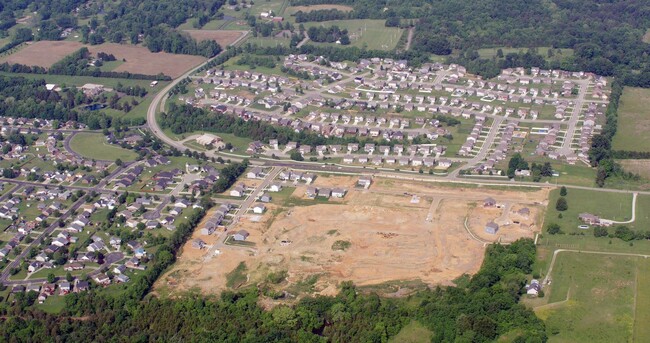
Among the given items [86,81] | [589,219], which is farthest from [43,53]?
[589,219]

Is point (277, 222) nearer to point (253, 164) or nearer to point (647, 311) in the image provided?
Result: point (253, 164)

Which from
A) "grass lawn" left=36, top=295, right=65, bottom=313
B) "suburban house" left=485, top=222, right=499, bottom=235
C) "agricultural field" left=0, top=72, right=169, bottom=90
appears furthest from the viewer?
"agricultural field" left=0, top=72, right=169, bottom=90

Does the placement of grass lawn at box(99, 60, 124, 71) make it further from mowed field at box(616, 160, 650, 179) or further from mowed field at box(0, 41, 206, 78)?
mowed field at box(616, 160, 650, 179)

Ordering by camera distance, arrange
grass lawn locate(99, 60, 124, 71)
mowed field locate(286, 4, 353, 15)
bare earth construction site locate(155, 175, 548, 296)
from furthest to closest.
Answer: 1. mowed field locate(286, 4, 353, 15)
2. grass lawn locate(99, 60, 124, 71)
3. bare earth construction site locate(155, 175, 548, 296)

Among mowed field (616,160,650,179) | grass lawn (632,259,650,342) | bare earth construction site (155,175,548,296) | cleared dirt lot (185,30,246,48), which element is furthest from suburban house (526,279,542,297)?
cleared dirt lot (185,30,246,48)

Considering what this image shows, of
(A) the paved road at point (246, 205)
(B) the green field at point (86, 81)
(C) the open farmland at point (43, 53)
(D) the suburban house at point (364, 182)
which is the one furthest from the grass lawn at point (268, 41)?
(D) the suburban house at point (364, 182)

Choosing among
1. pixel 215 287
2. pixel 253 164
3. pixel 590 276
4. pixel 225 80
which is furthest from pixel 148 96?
pixel 590 276

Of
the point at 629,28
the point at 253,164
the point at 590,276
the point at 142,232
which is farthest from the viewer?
the point at 629,28
